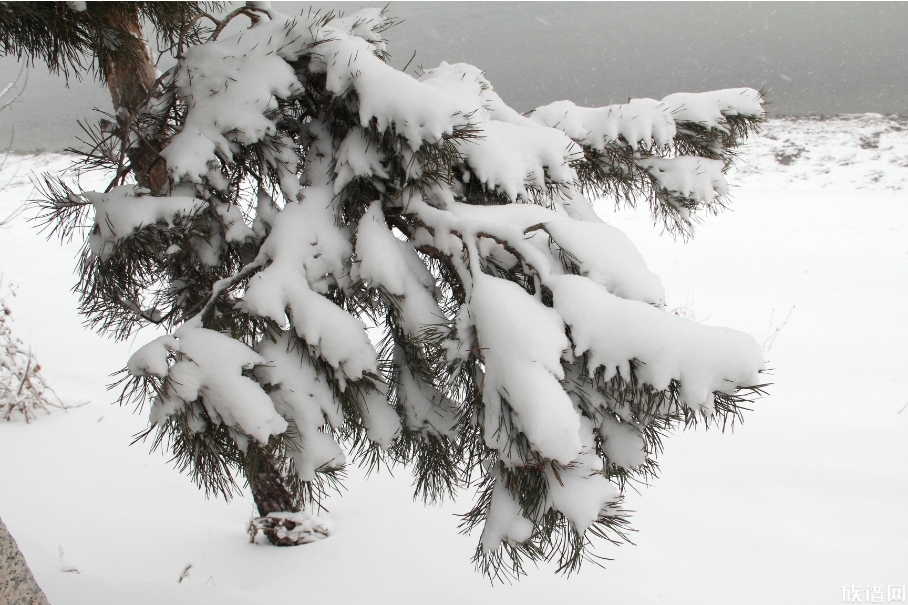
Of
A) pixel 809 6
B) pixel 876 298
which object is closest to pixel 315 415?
pixel 876 298

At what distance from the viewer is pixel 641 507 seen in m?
3.34

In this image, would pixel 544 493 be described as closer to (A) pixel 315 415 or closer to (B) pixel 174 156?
(A) pixel 315 415

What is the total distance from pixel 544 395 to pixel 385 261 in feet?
1.79

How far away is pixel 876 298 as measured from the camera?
5980 millimetres

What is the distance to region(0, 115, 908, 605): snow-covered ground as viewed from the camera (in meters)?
2.66

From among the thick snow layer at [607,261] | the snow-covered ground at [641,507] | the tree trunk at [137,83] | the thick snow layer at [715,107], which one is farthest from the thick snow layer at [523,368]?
the snow-covered ground at [641,507]

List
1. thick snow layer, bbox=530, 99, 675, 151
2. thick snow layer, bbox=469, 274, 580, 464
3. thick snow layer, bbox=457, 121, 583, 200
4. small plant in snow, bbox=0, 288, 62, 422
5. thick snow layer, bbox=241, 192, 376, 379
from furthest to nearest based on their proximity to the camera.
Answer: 1. small plant in snow, bbox=0, 288, 62, 422
2. thick snow layer, bbox=530, 99, 675, 151
3. thick snow layer, bbox=457, 121, 583, 200
4. thick snow layer, bbox=241, 192, 376, 379
5. thick snow layer, bbox=469, 274, 580, 464

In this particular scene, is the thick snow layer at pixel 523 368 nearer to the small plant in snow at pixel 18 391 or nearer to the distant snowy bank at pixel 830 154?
the small plant in snow at pixel 18 391

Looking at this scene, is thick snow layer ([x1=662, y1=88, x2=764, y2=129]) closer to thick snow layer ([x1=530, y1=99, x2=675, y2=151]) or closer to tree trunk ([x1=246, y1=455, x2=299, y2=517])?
thick snow layer ([x1=530, y1=99, x2=675, y2=151])

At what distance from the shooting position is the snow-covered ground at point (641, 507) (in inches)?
105

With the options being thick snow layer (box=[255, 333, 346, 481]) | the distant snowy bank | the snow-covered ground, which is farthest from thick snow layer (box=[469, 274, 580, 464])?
the distant snowy bank

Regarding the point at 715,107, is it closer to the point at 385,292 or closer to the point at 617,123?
the point at 617,123

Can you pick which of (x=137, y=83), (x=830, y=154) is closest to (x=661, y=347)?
(x=137, y=83)

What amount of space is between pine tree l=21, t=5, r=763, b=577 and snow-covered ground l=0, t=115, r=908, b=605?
1.44m
